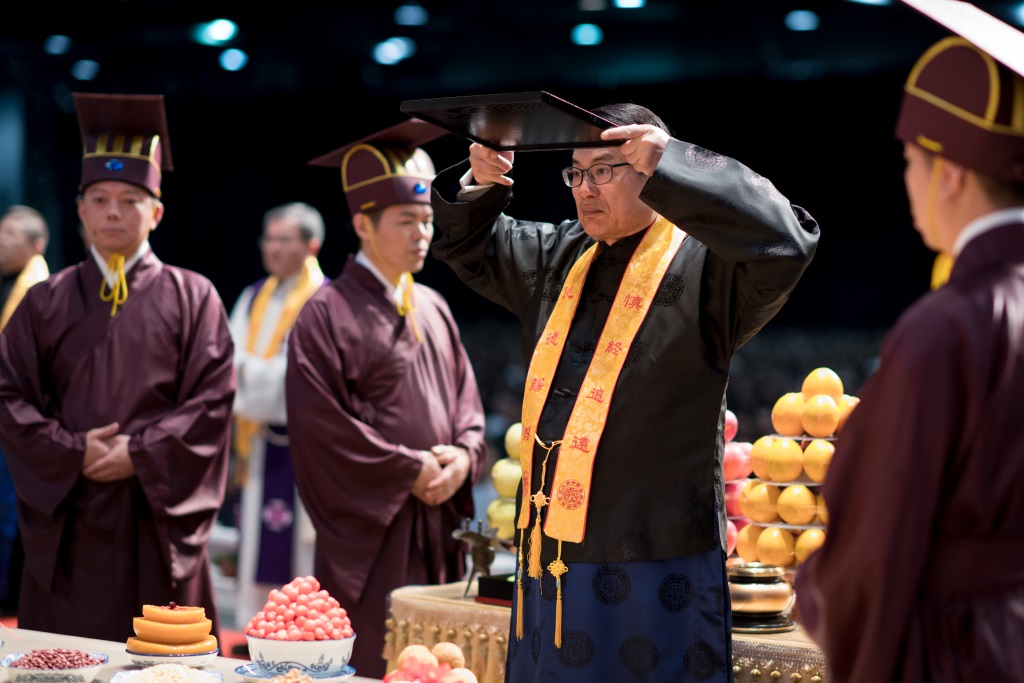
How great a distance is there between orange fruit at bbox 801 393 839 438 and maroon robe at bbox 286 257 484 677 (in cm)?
122

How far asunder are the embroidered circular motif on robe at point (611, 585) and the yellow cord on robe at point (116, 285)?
2.01 m

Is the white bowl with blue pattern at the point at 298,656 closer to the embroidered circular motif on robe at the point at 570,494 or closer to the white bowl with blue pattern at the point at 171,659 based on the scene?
the white bowl with blue pattern at the point at 171,659

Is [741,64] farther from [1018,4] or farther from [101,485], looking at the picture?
[101,485]

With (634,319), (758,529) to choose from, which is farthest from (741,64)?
(634,319)

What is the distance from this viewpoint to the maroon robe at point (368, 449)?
3584mm

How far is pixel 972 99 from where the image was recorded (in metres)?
1.41

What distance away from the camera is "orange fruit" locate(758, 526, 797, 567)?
108 inches

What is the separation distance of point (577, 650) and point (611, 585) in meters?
0.12

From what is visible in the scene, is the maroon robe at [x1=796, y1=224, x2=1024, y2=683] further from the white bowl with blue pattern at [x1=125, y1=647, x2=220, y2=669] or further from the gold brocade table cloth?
the white bowl with blue pattern at [x1=125, y1=647, x2=220, y2=669]

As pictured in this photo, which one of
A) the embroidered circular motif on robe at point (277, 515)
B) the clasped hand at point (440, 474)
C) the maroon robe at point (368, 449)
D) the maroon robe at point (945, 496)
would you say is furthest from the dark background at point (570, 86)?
the maroon robe at point (945, 496)

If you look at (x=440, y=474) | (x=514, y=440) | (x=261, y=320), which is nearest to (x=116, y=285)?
(x=440, y=474)

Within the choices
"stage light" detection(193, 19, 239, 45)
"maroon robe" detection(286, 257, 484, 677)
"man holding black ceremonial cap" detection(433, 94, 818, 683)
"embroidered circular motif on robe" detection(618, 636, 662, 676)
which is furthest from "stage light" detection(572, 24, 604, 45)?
"embroidered circular motif on robe" detection(618, 636, 662, 676)

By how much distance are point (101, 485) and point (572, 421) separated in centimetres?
→ 183

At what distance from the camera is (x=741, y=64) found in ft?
22.3
